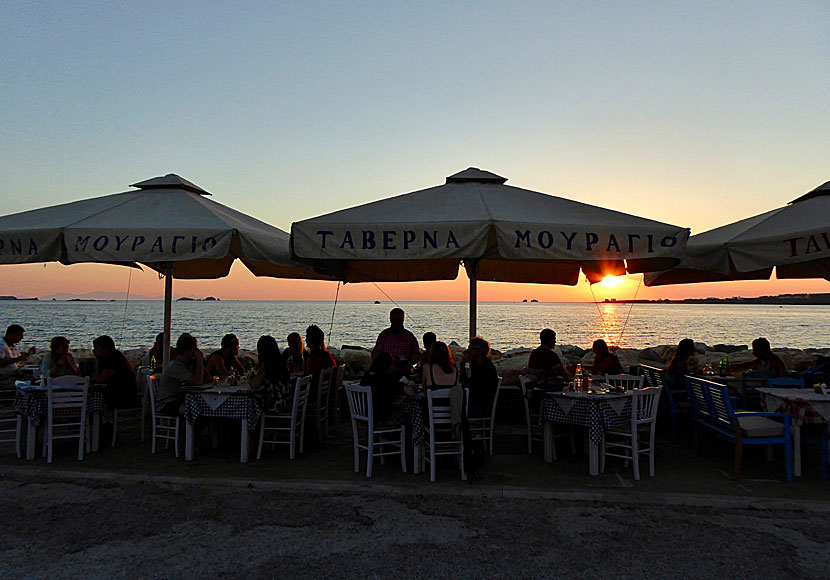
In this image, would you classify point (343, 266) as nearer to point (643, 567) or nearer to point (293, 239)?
point (293, 239)

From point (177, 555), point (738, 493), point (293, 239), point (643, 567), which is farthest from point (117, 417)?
point (738, 493)

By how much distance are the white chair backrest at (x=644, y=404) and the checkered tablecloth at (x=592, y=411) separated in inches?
3.8

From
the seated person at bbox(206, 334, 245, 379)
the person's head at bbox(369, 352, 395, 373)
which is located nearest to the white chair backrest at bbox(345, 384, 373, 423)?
the person's head at bbox(369, 352, 395, 373)

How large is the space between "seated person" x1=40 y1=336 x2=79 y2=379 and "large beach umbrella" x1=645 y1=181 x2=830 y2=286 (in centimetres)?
682

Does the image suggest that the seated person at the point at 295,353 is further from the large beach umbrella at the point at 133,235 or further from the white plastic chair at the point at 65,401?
the white plastic chair at the point at 65,401

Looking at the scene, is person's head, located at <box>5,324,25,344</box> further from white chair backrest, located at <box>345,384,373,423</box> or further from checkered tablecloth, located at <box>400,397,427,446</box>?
checkered tablecloth, located at <box>400,397,427,446</box>

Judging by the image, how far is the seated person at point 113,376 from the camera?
628 centimetres

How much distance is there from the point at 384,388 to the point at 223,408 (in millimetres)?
1600

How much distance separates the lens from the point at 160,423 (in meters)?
6.32

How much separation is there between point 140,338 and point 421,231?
4646 cm

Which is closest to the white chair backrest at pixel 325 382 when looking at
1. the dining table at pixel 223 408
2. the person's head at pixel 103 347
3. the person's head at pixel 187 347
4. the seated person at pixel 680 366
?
the dining table at pixel 223 408

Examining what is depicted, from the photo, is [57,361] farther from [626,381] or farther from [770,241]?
[770,241]

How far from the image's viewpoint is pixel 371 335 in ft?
163

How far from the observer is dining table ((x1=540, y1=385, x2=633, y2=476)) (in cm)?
546
